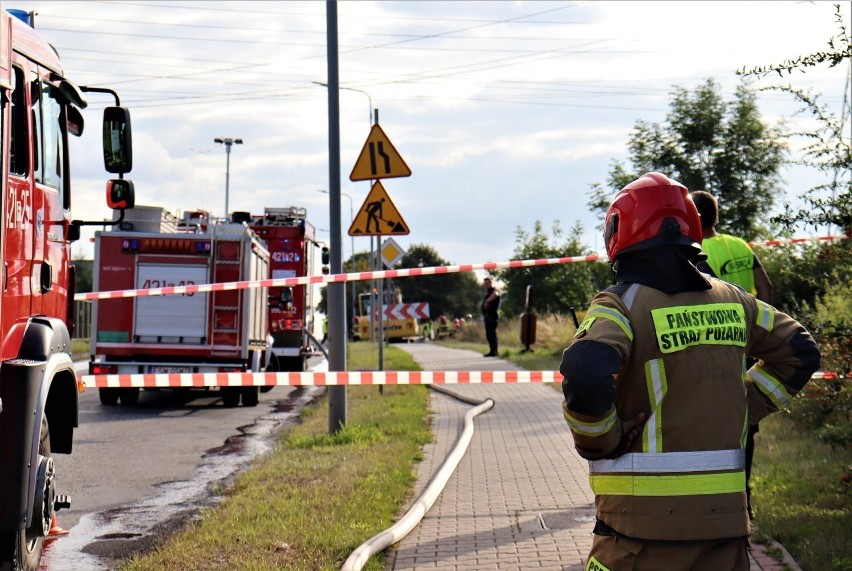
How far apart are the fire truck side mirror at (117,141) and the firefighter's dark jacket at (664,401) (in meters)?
4.36

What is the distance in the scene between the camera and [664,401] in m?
3.33

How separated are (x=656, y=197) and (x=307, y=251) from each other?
68.4ft

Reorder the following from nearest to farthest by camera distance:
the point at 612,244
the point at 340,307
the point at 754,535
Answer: the point at 612,244 < the point at 754,535 < the point at 340,307

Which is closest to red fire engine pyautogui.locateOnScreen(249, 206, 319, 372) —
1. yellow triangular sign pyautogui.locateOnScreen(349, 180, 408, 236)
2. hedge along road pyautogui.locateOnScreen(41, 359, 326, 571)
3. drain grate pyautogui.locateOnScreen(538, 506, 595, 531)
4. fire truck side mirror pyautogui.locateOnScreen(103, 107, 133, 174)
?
hedge along road pyautogui.locateOnScreen(41, 359, 326, 571)

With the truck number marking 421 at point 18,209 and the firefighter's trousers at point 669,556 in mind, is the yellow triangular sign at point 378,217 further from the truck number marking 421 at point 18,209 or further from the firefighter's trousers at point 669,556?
the firefighter's trousers at point 669,556

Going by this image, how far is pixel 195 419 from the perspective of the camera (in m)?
15.8

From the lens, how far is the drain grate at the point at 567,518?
742 cm

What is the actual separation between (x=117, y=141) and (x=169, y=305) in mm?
10187

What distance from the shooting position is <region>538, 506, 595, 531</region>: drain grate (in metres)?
7.42

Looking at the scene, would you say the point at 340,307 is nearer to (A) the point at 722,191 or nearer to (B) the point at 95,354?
(B) the point at 95,354

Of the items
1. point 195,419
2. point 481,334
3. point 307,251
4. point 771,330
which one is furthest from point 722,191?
point 481,334

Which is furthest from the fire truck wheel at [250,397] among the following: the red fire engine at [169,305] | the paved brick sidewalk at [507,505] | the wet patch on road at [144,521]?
the wet patch on road at [144,521]

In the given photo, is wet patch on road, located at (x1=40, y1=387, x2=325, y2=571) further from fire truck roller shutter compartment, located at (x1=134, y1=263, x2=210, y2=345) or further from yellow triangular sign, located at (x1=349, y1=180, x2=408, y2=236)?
fire truck roller shutter compartment, located at (x1=134, y1=263, x2=210, y2=345)

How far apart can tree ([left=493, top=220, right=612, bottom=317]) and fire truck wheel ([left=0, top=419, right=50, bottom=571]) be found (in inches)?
1206
